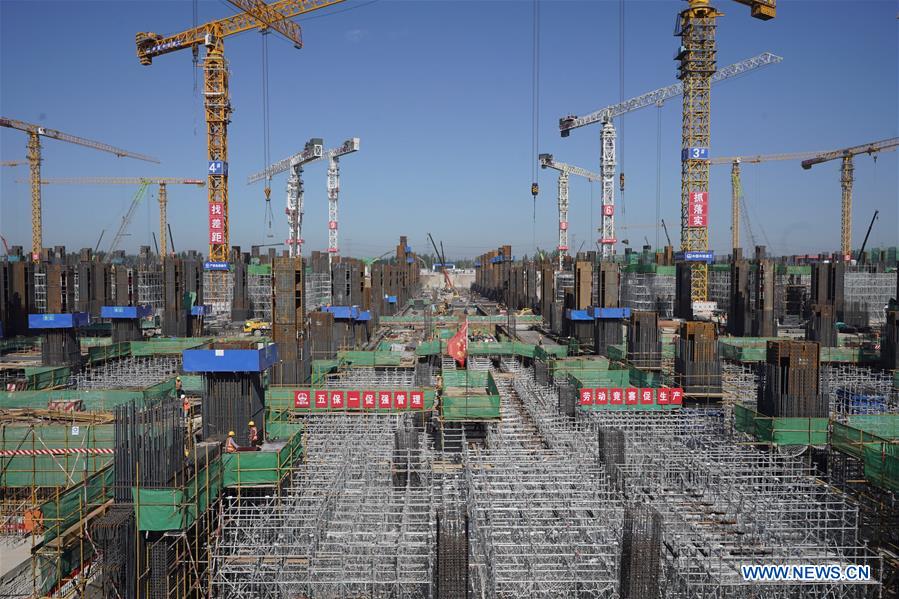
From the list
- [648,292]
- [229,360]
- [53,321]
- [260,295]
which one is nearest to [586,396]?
[229,360]

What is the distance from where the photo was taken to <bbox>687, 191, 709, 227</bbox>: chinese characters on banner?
175ft

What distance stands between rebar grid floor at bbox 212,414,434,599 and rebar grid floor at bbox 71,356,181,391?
1492 cm

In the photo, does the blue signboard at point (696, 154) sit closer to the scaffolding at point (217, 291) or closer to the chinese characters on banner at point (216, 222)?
the chinese characters on banner at point (216, 222)

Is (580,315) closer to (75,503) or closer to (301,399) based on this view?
(301,399)

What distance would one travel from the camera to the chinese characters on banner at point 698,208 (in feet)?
175

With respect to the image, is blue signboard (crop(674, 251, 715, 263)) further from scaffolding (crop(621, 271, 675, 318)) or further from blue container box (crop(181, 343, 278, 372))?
blue container box (crop(181, 343, 278, 372))

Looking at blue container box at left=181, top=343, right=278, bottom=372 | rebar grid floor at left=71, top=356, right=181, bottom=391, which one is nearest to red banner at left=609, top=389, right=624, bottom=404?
blue container box at left=181, top=343, right=278, bottom=372

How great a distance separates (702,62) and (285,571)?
51.4 meters

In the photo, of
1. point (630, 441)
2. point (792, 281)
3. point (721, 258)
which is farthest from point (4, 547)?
point (721, 258)

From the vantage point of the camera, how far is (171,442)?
44.3 feet

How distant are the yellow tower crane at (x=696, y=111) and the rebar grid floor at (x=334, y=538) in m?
42.2

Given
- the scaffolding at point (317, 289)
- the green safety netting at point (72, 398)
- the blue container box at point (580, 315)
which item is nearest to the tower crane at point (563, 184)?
the scaffolding at point (317, 289)

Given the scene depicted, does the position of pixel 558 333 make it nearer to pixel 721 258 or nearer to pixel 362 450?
pixel 362 450

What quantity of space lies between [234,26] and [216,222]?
15.5 m
